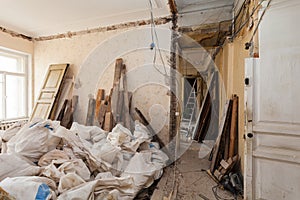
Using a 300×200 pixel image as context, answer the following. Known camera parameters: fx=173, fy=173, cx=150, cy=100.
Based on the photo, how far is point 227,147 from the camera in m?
2.58

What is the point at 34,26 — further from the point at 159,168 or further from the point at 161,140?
the point at 159,168

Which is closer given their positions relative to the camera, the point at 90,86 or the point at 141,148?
the point at 141,148

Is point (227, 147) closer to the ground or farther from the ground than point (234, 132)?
closer to the ground

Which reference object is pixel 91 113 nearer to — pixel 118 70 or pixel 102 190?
pixel 118 70

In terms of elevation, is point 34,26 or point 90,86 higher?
point 34,26

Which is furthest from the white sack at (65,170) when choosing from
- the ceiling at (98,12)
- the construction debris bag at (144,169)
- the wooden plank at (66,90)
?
the ceiling at (98,12)

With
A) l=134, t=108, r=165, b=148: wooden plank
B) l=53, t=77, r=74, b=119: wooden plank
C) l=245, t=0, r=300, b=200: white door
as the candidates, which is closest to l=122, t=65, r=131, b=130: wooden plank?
l=134, t=108, r=165, b=148: wooden plank

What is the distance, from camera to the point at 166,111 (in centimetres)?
298

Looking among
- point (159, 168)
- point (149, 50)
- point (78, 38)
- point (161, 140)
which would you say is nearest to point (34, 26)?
point (78, 38)

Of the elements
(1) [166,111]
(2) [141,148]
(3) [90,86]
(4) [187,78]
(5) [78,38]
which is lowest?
(2) [141,148]

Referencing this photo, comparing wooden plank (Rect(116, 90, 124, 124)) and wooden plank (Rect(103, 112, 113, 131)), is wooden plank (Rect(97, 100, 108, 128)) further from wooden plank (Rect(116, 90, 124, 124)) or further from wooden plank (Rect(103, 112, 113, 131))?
wooden plank (Rect(116, 90, 124, 124))

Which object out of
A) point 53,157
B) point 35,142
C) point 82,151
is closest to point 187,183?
point 82,151

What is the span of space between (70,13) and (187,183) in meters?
3.28

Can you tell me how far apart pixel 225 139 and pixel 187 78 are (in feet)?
9.25
